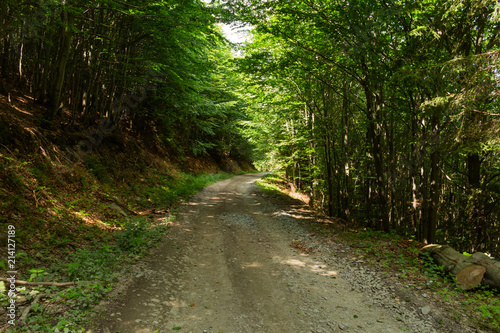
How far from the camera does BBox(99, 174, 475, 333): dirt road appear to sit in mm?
3877

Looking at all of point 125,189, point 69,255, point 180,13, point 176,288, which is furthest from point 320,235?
point 180,13

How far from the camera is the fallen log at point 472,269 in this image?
4.91m

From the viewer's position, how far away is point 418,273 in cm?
566

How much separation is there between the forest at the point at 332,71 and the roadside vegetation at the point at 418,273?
1227 millimetres

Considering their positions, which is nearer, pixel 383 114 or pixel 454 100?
pixel 454 100

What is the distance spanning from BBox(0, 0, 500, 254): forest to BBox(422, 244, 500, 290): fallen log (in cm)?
213

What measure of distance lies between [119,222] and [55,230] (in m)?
2.04

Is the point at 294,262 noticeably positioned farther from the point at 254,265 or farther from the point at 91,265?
the point at 91,265

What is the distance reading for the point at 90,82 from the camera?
10078 millimetres

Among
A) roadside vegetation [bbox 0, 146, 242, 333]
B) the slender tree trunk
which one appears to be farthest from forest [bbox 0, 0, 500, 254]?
roadside vegetation [bbox 0, 146, 242, 333]

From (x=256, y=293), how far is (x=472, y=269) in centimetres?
453

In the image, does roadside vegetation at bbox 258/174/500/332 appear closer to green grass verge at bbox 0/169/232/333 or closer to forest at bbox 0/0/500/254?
Result: forest at bbox 0/0/500/254

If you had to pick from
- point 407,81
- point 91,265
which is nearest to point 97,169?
point 91,265

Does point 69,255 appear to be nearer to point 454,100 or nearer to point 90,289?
point 90,289
